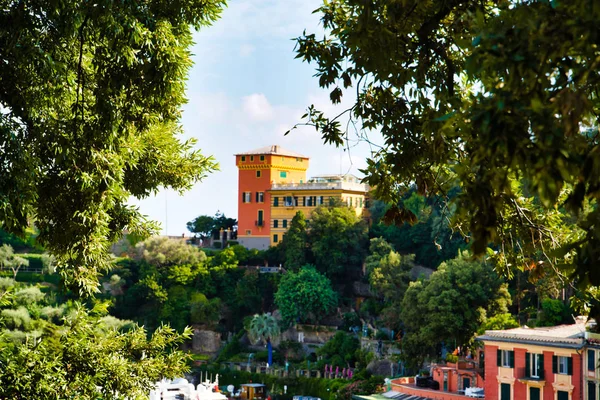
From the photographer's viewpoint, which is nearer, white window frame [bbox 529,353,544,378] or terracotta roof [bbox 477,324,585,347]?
terracotta roof [bbox 477,324,585,347]

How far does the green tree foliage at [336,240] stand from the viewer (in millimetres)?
41781

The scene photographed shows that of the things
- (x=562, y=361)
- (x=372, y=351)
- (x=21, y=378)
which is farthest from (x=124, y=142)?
(x=372, y=351)

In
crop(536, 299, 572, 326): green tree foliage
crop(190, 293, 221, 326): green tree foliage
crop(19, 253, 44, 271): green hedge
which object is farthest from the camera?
crop(19, 253, 44, 271): green hedge

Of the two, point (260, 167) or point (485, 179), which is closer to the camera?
point (485, 179)

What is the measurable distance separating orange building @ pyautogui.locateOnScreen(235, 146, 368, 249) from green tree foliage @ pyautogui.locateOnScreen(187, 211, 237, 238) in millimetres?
1464

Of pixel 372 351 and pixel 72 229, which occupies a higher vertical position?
pixel 72 229

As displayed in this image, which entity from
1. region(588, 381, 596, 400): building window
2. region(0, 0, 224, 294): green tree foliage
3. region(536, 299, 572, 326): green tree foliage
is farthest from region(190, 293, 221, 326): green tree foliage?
region(0, 0, 224, 294): green tree foliage

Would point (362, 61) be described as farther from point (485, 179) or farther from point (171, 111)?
point (171, 111)

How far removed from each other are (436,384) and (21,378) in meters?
24.8

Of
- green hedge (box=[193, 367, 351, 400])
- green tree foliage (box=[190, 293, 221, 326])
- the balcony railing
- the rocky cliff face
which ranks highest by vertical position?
the balcony railing

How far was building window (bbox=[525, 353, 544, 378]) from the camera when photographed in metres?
24.3

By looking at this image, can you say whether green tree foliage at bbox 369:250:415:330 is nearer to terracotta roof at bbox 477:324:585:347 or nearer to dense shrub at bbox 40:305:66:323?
terracotta roof at bbox 477:324:585:347

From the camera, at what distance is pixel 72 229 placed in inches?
247

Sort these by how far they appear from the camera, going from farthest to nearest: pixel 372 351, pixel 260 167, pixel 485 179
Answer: pixel 260 167 → pixel 372 351 → pixel 485 179
